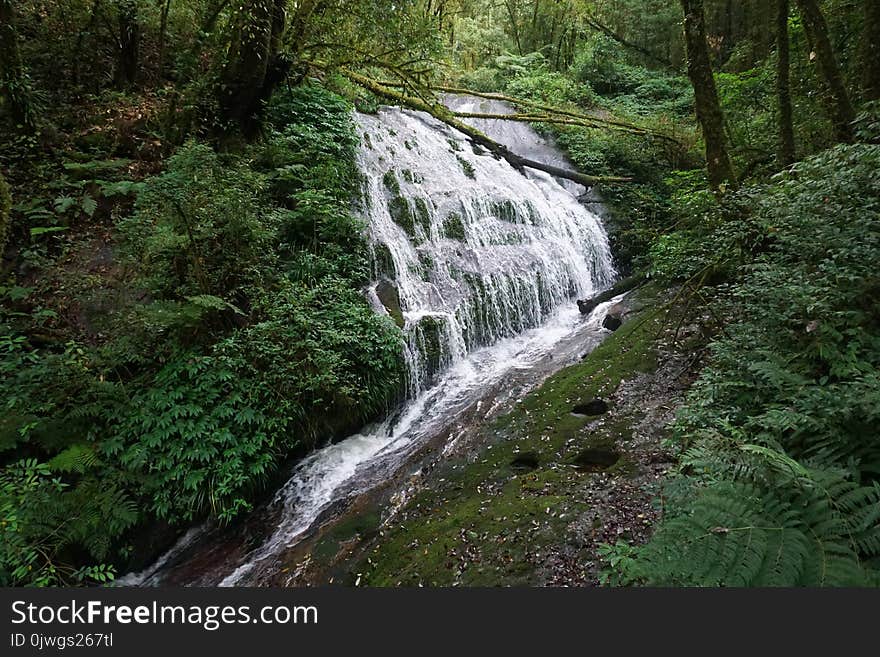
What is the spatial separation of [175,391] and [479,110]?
53.2ft

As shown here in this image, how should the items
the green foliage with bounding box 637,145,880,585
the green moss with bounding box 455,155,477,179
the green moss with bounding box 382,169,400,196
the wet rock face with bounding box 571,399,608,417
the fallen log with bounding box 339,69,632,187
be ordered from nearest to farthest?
the green foliage with bounding box 637,145,880,585 < the wet rock face with bounding box 571,399,608,417 < the green moss with bounding box 382,169,400,196 < the green moss with bounding box 455,155,477,179 < the fallen log with bounding box 339,69,632,187

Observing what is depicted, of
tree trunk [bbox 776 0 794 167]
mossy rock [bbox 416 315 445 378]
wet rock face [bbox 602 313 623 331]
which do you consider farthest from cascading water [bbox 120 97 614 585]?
tree trunk [bbox 776 0 794 167]

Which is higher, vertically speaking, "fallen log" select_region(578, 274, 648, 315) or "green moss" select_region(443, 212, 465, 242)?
"green moss" select_region(443, 212, 465, 242)

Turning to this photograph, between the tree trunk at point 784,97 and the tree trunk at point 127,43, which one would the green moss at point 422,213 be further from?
→ the tree trunk at point 784,97

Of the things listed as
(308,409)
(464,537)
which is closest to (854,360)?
(464,537)

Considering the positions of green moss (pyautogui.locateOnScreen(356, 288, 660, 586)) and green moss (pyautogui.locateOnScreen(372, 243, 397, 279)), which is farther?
green moss (pyautogui.locateOnScreen(372, 243, 397, 279))

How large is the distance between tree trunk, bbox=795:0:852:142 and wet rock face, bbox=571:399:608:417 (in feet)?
17.6

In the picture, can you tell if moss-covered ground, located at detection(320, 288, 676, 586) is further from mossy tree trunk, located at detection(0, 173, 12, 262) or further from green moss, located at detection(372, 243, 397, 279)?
mossy tree trunk, located at detection(0, 173, 12, 262)

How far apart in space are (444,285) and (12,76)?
314 inches

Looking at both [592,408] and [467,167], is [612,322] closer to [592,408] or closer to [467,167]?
[592,408]

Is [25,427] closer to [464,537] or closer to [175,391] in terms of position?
[175,391]

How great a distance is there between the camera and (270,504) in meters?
5.76

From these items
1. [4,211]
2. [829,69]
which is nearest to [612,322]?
[829,69]

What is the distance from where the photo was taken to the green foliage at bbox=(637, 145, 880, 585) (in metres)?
2.04
